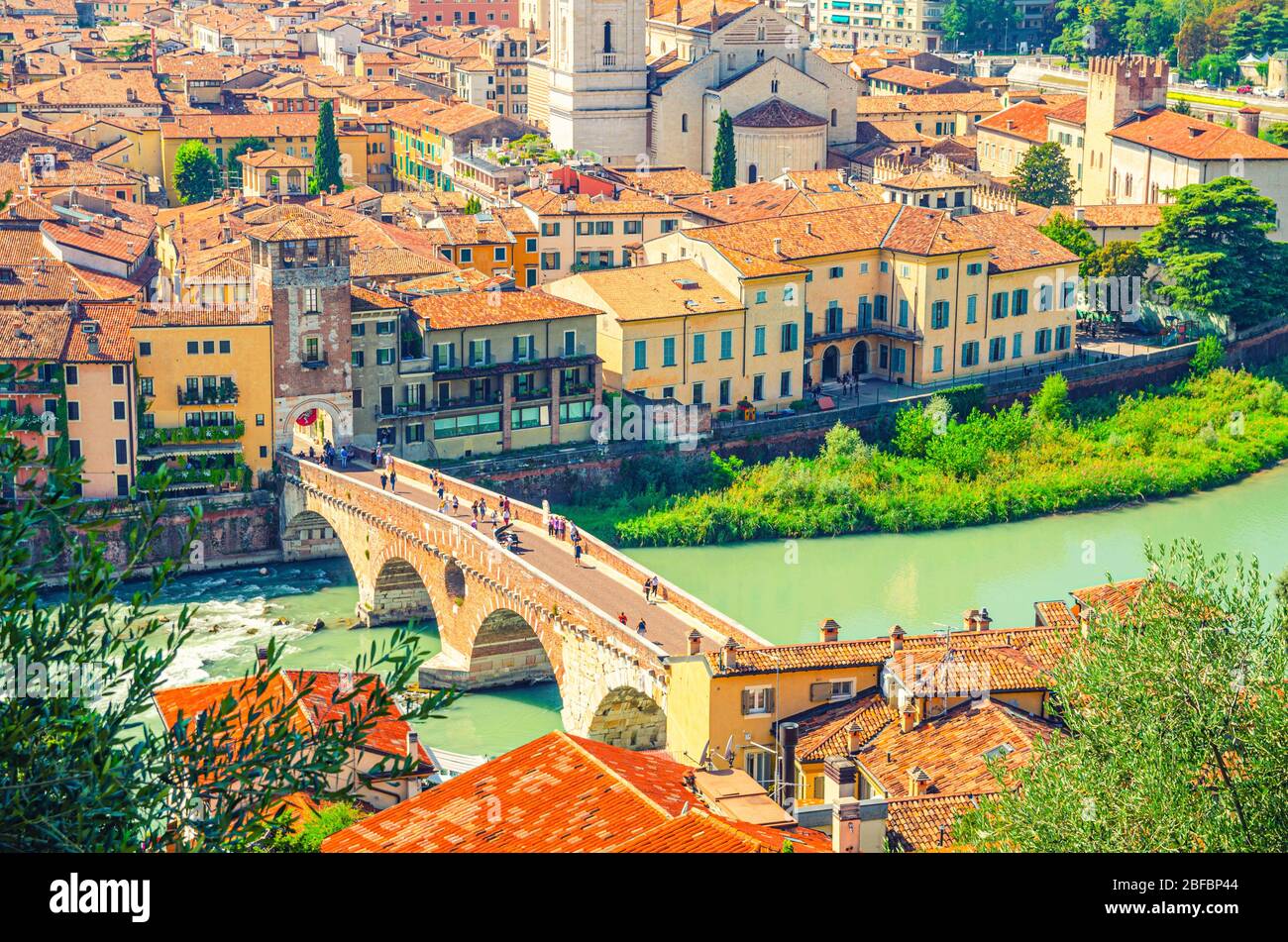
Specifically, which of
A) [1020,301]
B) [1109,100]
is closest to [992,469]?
[1020,301]

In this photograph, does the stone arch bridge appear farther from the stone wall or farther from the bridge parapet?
the stone wall

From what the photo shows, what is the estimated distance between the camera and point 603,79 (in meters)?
60.1

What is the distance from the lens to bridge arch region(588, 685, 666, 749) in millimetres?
26016

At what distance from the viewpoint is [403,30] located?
9044 centimetres

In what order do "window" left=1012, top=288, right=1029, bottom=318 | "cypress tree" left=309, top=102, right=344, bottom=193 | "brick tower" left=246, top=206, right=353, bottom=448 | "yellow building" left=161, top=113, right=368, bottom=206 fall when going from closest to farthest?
"brick tower" left=246, top=206, right=353, bottom=448 → "window" left=1012, top=288, right=1029, bottom=318 → "cypress tree" left=309, top=102, right=344, bottom=193 → "yellow building" left=161, top=113, right=368, bottom=206

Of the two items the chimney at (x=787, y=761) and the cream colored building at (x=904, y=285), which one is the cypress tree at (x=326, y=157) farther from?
the chimney at (x=787, y=761)

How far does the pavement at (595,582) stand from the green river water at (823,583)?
6.29 ft

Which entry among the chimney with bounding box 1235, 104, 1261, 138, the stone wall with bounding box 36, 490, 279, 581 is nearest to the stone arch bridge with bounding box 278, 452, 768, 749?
the stone wall with bounding box 36, 490, 279, 581

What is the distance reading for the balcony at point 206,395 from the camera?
35500 mm

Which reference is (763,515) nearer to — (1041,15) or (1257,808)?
(1257,808)

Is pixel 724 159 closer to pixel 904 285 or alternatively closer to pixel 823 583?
pixel 904 285

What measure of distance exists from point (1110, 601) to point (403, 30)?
2793 inches

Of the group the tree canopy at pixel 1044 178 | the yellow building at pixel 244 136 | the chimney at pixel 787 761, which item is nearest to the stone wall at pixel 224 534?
the chimney at pixel 787 761

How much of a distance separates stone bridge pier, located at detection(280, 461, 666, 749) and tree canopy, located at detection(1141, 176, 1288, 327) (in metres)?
20.6
